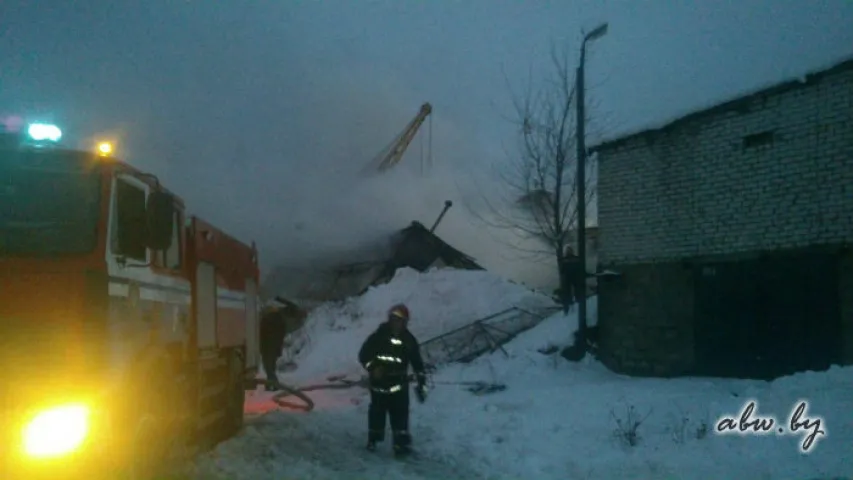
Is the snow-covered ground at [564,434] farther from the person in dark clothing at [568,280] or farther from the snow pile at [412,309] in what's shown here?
the snow pile at [412,309]

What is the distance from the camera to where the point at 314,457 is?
926 centimetres

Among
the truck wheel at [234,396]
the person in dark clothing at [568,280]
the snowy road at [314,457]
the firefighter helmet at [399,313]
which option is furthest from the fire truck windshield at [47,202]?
the person in dark clothing at [568,280]

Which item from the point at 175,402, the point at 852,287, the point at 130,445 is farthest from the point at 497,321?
the point at 130,445

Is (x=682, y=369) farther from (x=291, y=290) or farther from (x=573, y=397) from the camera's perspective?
(x=291, y=290)

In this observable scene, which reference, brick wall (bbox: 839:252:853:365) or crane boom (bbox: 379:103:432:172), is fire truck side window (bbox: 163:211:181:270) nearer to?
brick wall (bbox: 839:252:853:365)

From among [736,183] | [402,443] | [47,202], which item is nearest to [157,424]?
[47,202]

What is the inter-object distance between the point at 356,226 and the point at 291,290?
288 centimetres

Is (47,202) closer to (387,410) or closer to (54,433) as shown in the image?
(54,433)

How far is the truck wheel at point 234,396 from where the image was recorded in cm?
1080

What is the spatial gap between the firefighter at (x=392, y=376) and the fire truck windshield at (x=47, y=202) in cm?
450

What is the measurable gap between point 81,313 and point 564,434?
591 cm

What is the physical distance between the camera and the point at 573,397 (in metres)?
12.2

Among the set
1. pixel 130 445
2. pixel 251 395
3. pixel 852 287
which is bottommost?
pixel 251 395

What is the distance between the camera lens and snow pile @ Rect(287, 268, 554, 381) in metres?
20.6
